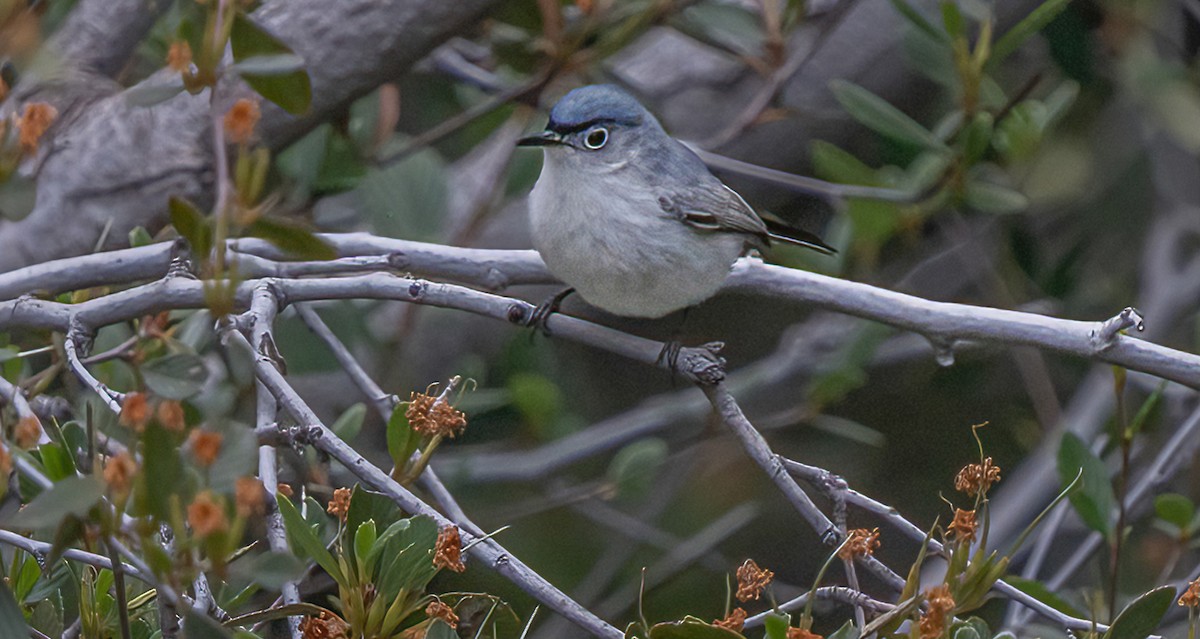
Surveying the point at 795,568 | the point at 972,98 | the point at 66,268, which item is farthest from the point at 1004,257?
the point at 66,268

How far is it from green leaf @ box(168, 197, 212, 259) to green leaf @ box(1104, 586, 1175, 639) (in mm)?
1144

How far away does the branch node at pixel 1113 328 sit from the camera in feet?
6.73

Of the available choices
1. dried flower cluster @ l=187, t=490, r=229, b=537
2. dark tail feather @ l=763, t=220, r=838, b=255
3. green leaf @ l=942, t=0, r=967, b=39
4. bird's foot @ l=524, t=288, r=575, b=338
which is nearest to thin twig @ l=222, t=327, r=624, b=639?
dried flower cluster @ l=187, t=490, r=229, b=537

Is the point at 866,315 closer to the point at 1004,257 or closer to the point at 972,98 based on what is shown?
the point at 972,98

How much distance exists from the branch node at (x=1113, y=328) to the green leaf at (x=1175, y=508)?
61 centimetres

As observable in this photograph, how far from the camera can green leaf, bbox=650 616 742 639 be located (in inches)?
54.8

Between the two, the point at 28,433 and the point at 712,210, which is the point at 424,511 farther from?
the point at 712,210

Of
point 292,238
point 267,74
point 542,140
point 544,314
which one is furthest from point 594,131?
point 292,238

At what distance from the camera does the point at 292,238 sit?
1358mm

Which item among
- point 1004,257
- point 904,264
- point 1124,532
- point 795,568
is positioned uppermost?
point 1124,532

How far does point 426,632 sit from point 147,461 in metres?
0.45

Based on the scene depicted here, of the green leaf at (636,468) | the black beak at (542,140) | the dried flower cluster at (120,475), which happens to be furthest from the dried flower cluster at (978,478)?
the green leaf at (636,468)

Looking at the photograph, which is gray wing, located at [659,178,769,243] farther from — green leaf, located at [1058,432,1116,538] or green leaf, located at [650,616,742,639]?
green leaf, located at [650,616,742,639]

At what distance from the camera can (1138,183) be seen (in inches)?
174
